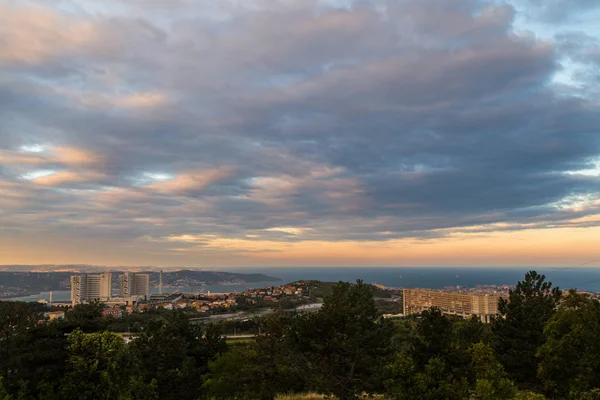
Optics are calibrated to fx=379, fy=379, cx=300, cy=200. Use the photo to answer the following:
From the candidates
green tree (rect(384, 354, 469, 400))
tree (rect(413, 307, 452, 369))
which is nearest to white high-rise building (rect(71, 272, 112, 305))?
tree (rect(413, 307, 452, 369))

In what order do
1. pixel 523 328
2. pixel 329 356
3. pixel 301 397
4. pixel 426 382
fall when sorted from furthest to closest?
1. pixel 301 397
2. pixel 523 328
3. pixel 329 356
4. pixel 426 382

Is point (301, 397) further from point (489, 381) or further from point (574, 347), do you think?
point (574, 347)

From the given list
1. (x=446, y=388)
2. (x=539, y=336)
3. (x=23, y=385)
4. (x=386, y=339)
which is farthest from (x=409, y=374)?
(x=23, y=385)

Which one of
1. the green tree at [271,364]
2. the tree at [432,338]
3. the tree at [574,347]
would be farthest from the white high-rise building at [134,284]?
the tree at [574,347]

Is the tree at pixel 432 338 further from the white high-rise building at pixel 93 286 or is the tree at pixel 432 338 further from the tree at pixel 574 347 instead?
the white high-rise building at pixel 93 286

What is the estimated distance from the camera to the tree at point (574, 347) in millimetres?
11320

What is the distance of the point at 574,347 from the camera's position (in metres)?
11.9

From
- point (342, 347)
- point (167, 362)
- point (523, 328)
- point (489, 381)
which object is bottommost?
point (167, 362)

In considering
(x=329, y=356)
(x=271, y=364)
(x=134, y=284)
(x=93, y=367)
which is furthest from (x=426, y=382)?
(x=134, y=284)

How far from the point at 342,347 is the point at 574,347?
24.9 ft

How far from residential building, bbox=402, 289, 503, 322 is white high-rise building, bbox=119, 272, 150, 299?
109633 mm

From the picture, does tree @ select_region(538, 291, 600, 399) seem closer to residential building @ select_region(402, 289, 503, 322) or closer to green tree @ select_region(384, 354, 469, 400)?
green tree @ select_region(384, 354, 469, 400)

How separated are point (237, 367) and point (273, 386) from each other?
14.0ft

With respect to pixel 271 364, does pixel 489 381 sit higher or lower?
higher
